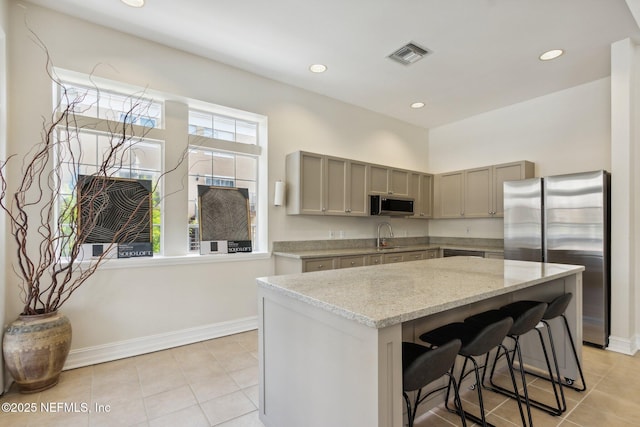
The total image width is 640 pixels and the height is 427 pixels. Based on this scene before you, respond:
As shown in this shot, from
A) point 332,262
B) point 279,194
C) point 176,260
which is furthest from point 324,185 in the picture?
point 176,260

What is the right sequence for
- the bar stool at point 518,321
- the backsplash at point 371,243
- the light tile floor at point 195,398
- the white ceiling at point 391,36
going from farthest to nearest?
the backsplash at point 371,243 < the white ceiling at point 391,36 < the light tile floor at point 195,398 < the bar stool at point 518,321

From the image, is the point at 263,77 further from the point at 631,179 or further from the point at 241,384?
the point at 631,179

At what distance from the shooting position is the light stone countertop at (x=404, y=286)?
1.30 metres

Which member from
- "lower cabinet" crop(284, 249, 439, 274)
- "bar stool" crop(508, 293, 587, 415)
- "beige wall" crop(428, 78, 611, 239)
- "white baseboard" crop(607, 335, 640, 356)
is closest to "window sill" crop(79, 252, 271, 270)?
"lower cabinet" crop(284, 249, 439, 274)

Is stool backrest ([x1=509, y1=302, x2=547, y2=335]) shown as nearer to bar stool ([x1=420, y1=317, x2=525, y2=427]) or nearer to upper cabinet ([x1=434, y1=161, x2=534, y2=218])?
bar stool ([x1=420, y1=317, x2=525, y2=427])

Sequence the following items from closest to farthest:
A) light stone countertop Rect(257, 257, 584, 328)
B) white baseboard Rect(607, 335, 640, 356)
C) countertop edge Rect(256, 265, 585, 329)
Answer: countertop edge Rect(256, 265, 585, 329)
light stone countertop Rect(257, 257, 584, 328)
white baseboard Rect(607, 335, 640, 356)

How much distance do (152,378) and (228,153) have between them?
2426mm

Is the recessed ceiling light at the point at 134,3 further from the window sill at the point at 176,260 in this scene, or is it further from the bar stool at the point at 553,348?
the bar stool at the point at 553,348

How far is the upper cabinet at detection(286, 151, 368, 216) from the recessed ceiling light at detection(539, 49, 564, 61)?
7.63 feet

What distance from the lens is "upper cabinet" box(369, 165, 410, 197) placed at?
15.2 ft

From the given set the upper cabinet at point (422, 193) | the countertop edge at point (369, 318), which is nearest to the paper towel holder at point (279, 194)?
the countertop edge at point (369, 318)

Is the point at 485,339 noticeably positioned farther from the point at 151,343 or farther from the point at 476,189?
the point at 476,189

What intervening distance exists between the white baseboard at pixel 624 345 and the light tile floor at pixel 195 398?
166 millimetres

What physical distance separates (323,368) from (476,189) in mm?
4398
